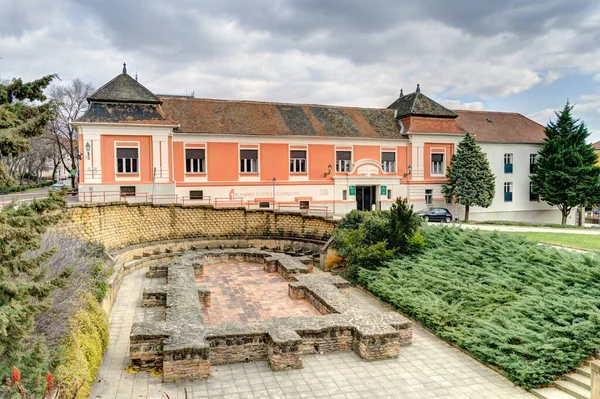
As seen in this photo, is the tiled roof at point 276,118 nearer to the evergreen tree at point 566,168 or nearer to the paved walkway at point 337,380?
the evergreen tree at point 566,168

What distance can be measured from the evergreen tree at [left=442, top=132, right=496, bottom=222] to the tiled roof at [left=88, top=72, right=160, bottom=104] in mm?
23726

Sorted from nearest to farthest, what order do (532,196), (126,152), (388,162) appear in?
(126,152) → (388,162) → (532,196)

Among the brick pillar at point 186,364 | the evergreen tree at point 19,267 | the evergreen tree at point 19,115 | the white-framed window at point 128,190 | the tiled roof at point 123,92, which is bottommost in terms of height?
the brick pillar at point 186,364

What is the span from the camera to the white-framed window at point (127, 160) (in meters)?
29.5

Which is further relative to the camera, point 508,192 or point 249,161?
point 508,192

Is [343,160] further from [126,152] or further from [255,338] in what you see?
[255,338]

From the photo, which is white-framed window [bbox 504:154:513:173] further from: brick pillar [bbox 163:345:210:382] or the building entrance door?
brick pillar [bbox 163:345:210:382]

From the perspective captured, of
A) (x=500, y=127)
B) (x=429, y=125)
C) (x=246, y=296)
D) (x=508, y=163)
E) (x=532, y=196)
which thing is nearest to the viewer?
(x=246, y=296)

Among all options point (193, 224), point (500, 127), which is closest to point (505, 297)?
point (193, 224)

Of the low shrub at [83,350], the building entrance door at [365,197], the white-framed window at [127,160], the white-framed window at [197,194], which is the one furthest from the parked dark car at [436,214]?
the low shrub at [83,350]

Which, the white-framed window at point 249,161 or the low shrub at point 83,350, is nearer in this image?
the low shrub at point 83,350

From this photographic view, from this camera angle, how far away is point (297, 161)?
34156mm

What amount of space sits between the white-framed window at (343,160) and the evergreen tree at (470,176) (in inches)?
340

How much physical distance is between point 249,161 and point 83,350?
79.5 ft
